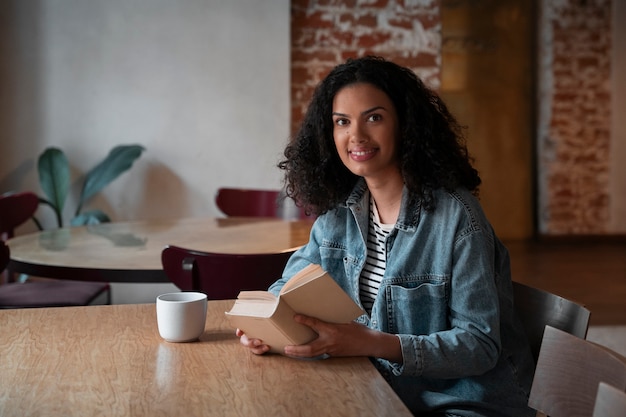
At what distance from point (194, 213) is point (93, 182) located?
0.69 meters

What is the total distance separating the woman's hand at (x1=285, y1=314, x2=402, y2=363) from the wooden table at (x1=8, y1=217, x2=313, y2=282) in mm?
1131

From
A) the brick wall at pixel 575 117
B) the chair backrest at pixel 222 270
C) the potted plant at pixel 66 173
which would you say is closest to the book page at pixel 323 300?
the chair backrest at pixel 222 270

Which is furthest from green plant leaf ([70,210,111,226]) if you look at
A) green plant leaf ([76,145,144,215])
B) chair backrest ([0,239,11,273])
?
chair backrest ([0,239,11,273])

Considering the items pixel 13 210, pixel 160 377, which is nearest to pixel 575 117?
pixel 13 210

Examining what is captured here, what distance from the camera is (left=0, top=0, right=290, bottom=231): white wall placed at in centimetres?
475

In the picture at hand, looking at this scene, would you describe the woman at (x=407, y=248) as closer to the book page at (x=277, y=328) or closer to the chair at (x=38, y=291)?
the book page at (x=277, y=328)

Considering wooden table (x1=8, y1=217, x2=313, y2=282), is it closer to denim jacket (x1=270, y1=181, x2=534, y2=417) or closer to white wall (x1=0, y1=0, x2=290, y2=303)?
denim jacket (x1=270, y1=181, x2=534, y2=417)

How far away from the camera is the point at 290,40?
16.5ft

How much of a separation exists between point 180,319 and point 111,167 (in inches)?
135

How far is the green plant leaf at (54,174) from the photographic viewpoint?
14.9 feet

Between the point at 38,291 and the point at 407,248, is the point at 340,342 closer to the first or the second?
the point at 407,248

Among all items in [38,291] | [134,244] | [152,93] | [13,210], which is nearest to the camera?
[134,244]

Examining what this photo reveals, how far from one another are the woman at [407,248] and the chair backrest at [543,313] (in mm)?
66

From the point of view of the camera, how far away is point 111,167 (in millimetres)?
4609
